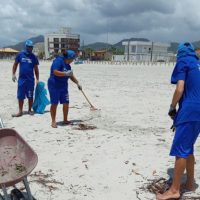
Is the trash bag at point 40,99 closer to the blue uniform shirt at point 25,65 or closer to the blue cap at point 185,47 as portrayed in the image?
the blue uniform shirt at point 25,65

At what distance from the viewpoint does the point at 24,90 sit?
8.15m

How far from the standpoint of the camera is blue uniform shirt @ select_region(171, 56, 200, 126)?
3.53 meters

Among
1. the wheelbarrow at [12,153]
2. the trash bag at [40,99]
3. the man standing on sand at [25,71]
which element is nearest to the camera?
the wheelbarrow at [12,153]

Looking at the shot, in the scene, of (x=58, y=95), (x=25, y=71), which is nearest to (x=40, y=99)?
(x=25, y=71)

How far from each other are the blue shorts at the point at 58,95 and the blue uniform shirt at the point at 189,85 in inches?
148

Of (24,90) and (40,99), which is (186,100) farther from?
(40,99)

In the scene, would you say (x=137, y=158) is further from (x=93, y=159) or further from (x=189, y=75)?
(x=189, y=75)

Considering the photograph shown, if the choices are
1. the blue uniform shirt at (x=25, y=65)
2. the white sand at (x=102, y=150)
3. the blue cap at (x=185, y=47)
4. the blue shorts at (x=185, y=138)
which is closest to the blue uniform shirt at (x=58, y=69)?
the white sand at (x=102, y=150)

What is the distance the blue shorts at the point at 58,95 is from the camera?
22.8 ft

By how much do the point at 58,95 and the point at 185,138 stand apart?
3882mm

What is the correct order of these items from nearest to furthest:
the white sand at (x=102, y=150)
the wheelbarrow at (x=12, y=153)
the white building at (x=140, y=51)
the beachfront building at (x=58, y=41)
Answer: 1. the wheelbarrow at (x=12, y=153)
2. the white sand at (x=102, y=150)
3. the white building at (x=140, y=51)
4. the beachfront building at (x=58, y=41)

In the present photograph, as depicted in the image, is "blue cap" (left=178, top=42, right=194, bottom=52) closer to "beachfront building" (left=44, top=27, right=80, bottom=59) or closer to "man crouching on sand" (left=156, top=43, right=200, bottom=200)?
"man crouching on sand" (left=156, top=43, right=200, bottom=200)

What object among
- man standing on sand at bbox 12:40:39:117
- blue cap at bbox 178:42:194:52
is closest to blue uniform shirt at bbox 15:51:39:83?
man standing on sand at bbox 12:40:39:117

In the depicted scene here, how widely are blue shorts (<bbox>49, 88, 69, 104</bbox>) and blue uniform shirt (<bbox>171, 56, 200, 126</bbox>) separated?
3.77 m
